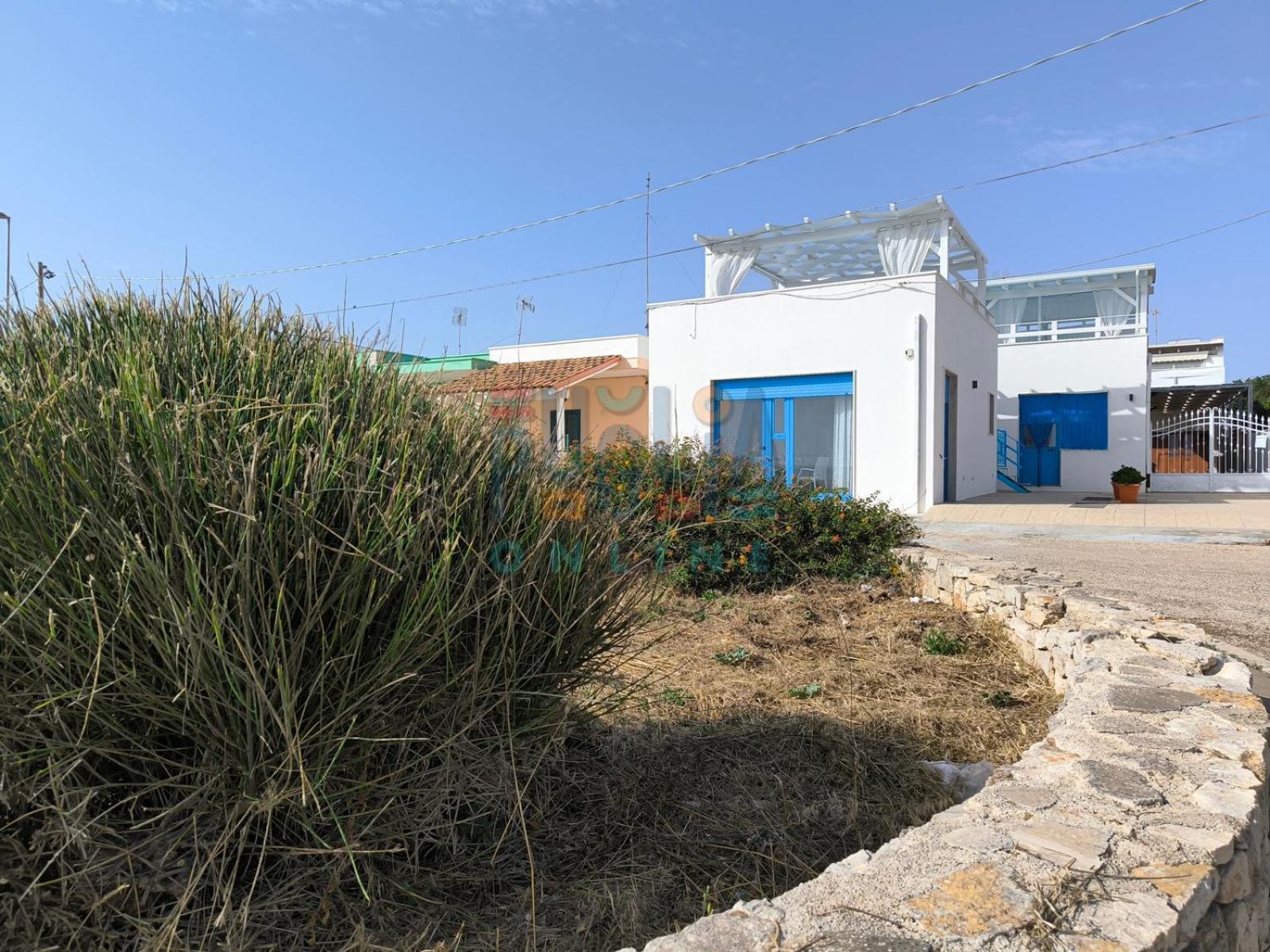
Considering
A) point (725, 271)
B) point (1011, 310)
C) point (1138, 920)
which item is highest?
point (1011, 310)

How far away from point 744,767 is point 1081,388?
63.6ft

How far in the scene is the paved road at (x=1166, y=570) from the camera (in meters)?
6.00

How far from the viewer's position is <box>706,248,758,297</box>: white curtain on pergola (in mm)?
15406

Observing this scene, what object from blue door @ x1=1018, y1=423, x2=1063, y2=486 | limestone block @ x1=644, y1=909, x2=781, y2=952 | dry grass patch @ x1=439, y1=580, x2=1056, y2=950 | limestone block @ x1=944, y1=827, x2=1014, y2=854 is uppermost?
blue door @ x1=1018, y1=423, x2=1063, y2=486

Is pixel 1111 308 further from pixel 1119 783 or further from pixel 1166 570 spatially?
pixel 1119 783

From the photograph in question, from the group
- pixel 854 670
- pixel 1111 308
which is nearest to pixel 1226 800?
pixel 854 670

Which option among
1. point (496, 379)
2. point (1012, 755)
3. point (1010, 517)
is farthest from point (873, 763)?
point (1010, 517)

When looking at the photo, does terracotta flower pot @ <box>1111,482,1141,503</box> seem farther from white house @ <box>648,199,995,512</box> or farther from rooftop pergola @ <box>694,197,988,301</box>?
rooftop pergola @ <box>694,197,988,301</box>

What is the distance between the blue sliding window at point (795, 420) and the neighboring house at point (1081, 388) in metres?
8.09

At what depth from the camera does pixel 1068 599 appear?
475 centimetres

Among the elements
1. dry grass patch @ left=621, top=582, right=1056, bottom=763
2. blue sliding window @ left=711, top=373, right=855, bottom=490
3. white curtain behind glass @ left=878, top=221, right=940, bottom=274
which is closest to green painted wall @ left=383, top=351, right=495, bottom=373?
dry grass patch @ left=621, top=582, right=1056, bottom=763

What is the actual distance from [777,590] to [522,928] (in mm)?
4366

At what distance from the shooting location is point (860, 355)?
13383 mm

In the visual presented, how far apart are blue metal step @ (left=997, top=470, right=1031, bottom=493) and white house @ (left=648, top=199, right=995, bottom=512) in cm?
341
